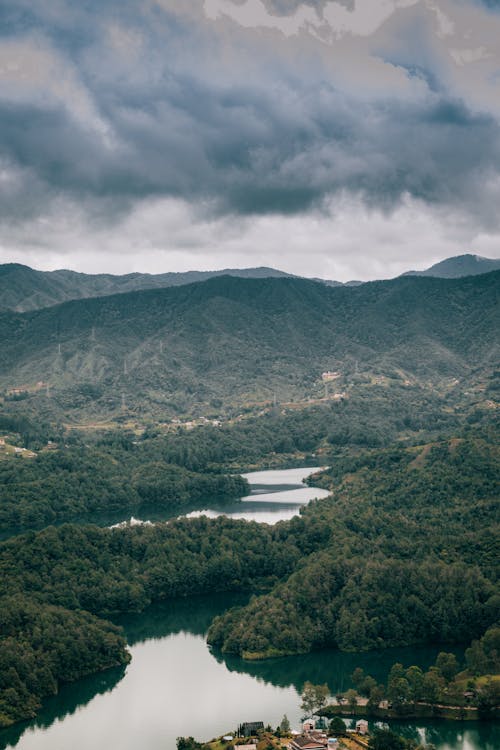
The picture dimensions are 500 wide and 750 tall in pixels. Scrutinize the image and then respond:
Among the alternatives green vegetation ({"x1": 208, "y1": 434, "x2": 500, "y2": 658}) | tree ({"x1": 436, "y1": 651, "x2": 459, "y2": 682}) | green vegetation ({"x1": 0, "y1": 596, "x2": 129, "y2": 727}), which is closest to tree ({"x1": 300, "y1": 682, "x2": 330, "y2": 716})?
tree ({"x1": 436, "y1": 651, "x2": 459, "y2": 682})

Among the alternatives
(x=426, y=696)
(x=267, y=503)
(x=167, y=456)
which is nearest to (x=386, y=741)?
(x=426, y=696)

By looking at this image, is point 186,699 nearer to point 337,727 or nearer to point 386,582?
point 337,727

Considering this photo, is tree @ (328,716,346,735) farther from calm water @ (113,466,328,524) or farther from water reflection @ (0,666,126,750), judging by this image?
calm water @ (113,466,328,524)

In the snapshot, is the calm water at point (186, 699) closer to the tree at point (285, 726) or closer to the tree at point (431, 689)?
the tree at point (431, 689)

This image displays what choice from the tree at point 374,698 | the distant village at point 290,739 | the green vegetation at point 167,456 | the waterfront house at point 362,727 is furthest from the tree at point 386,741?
the green vegetation at point 167,456

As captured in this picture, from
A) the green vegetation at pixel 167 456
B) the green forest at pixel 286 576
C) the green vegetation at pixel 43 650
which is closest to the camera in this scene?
the green vegetation at pixel 43 650

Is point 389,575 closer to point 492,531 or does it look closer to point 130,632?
point 492,531

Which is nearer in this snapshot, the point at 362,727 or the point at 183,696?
the point at 362,727
